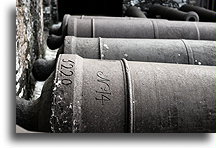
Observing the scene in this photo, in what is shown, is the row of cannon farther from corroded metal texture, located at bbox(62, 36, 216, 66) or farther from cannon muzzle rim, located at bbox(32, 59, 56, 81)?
cannon muzzle rim, located at bbox(32, 59, 56, 81)

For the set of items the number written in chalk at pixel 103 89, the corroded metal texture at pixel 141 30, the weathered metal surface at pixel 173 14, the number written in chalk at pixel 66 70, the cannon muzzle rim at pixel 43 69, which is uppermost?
the weathered metal surface at pixel 173 14

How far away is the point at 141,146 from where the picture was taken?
6.54 feet

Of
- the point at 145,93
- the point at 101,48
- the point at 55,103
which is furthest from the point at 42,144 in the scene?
the point at 101,48

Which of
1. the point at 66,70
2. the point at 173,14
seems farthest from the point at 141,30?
the point at 173,14

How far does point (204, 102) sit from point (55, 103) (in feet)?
3.01

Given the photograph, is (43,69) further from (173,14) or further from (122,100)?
(173,14)

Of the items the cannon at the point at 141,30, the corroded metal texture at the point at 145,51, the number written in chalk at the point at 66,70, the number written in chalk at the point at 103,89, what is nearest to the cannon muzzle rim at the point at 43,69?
the corroded metal texture at the point at 145,51

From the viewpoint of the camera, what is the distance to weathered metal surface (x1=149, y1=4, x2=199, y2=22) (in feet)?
20.2

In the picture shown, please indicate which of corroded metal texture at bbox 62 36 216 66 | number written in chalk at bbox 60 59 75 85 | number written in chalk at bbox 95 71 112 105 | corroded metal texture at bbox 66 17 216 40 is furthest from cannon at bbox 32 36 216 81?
number written in chalk at bbox 95 71 112 105

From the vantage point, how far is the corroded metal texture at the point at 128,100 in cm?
215

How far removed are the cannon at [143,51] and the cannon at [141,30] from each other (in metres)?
0.83

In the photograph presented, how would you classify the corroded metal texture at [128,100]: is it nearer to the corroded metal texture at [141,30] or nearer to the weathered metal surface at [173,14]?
the corroded metal texture at [141,30]

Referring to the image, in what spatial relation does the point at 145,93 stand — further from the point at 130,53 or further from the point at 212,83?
the point at 130,53

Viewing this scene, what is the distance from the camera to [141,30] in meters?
4.41
